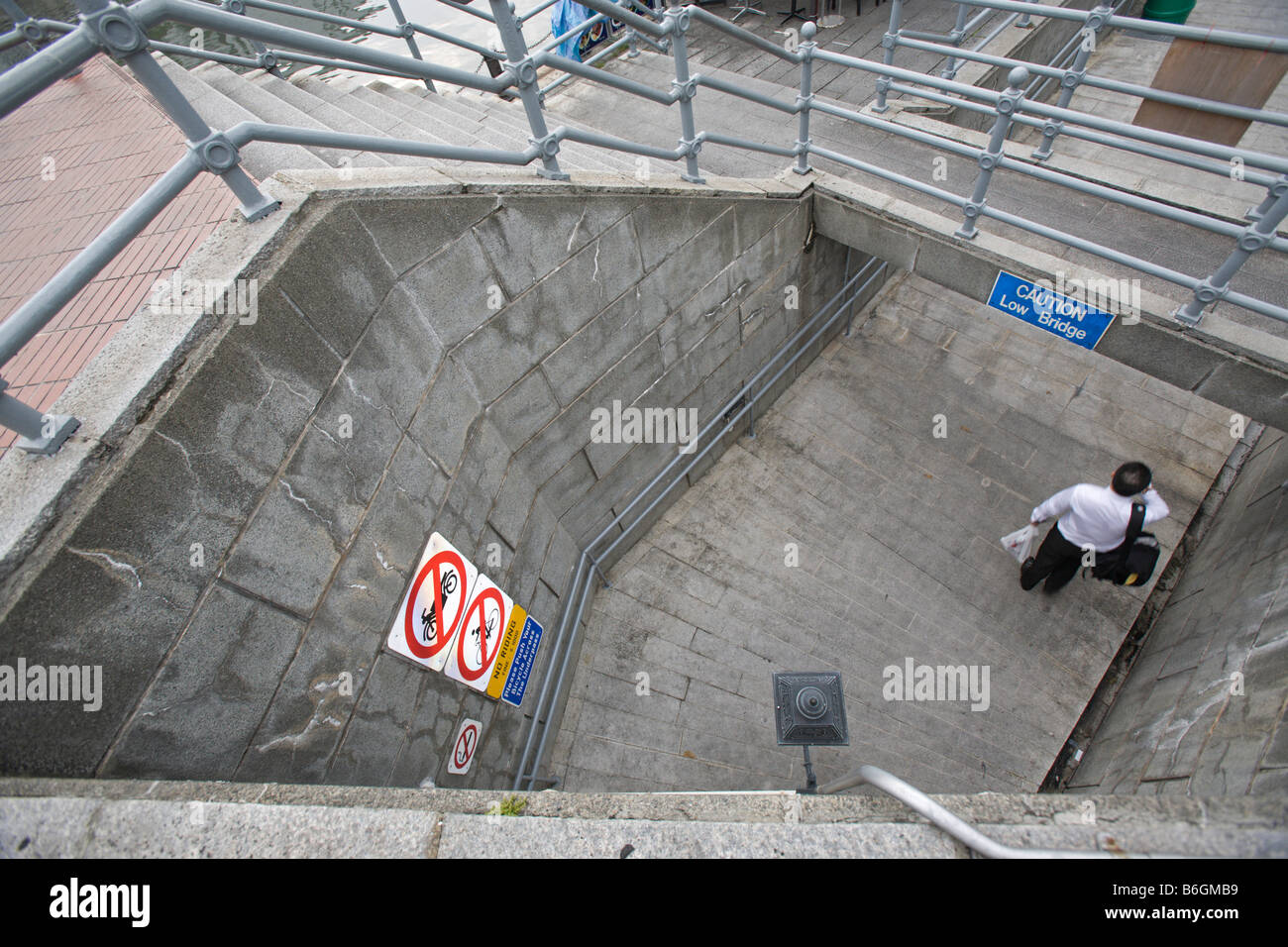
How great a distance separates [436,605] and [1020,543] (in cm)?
503

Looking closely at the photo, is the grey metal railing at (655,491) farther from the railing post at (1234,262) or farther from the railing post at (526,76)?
the railing post at (1234,262)

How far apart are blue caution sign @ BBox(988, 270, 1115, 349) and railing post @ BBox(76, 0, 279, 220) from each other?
5032mm

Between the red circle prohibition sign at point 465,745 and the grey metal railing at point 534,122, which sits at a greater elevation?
the grey metal railing at point 534,122

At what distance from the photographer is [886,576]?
562 centimetres

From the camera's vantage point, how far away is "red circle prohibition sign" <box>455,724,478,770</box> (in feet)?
11.7

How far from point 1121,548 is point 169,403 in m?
5.83

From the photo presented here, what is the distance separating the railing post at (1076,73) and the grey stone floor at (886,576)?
235cm

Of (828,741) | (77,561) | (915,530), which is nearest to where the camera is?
(77,561)

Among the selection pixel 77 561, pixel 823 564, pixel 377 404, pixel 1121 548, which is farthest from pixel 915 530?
pixel 77 561

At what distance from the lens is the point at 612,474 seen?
17.1 ft

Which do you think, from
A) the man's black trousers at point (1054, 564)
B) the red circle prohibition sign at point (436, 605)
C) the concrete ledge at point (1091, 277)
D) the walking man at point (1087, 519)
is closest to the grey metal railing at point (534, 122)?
the concrete ledge at point (1091, 277)

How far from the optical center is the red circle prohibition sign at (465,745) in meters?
3.58

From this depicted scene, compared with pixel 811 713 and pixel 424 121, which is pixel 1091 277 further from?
pixel 424 121

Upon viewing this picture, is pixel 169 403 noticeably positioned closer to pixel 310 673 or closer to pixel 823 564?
pixel 310 673
